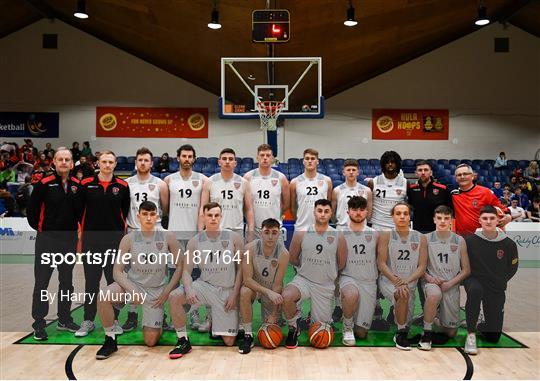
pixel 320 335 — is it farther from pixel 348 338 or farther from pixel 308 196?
pixel 308 196

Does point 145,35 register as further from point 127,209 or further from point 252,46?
point 127,209

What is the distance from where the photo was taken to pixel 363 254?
4.55m

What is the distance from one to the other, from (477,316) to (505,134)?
14.8 metres

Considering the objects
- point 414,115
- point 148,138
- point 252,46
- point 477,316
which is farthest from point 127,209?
point 414,115

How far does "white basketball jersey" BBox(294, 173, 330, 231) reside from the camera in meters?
5.30

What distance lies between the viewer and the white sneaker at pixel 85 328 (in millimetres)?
4477

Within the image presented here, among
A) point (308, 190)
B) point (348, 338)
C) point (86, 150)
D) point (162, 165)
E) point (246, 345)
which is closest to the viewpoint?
point (246, 345)

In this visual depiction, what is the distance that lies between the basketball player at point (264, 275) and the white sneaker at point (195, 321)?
0.71 metres

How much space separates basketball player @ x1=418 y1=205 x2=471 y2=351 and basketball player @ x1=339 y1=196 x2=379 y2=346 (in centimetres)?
56

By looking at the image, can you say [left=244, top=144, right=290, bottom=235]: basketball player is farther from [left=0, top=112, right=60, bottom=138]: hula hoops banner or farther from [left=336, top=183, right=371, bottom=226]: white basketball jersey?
[left=0, top=112, right=60, bottom=138]: hula hoops banner

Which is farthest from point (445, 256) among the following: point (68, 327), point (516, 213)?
point (516, 213)

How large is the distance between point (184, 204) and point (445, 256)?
294cm

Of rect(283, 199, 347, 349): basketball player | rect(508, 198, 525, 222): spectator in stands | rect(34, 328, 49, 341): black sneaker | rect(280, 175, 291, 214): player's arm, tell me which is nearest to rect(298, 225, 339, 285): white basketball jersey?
rect(283, 199, 347, 349): basketball player

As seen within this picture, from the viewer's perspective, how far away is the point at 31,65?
1650cm
